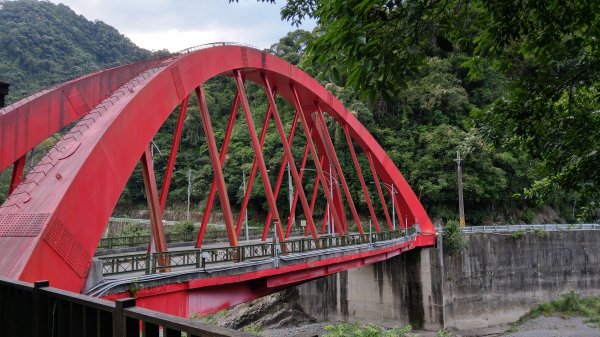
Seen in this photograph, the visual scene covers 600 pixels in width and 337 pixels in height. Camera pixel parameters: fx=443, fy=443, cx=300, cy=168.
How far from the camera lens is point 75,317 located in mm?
2934

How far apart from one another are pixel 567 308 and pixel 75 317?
3045cm

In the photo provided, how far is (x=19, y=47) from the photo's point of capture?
234ft

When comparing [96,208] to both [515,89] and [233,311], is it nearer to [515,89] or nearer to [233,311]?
[515,89]

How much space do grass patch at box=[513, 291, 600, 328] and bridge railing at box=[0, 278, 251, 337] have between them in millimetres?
27471

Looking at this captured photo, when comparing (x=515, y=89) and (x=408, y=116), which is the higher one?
(x=408, y=116)

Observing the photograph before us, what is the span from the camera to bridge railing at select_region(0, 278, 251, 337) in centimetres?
211

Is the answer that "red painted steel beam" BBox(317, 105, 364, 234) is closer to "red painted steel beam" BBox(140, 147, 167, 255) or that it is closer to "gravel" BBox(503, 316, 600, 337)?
"gravel" BBox(503, 316, 600, 337)

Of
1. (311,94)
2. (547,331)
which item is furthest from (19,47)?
(547,331)

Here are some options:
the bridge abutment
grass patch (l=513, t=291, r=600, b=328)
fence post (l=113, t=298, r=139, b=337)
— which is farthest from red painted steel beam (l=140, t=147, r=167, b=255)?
grass patch (l=513, t=291, r=600, b=328)

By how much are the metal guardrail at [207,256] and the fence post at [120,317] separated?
23.7 ft

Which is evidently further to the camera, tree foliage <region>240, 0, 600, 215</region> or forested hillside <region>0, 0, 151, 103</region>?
forested hillside <region>0, 0, 151, 103</region>

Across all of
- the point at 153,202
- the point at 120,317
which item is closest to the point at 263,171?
the point at 153,202

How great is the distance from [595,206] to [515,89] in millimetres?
5581

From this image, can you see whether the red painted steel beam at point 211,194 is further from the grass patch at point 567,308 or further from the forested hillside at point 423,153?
the grass patch at point 567,308
